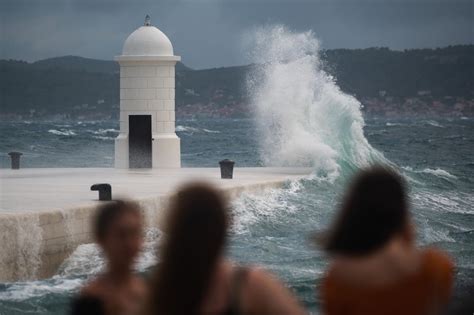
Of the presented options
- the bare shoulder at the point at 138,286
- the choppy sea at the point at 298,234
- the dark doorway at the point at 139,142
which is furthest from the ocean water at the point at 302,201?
the bare shoulder at the point at 138,286

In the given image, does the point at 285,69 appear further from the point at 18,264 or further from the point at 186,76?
the point at 186,76

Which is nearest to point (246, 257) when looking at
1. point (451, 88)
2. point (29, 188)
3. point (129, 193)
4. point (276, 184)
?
Answer: point (129, 193)

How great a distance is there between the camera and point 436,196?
28.6 metres

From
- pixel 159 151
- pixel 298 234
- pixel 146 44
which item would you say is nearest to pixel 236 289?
pixel 298 234

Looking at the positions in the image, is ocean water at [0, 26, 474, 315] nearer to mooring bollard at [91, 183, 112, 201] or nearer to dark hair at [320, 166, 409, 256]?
mooring bollard at [91, 183, 112, 201]

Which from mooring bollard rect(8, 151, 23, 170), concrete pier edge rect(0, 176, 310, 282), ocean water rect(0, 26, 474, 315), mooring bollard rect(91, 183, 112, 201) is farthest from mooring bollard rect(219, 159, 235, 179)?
concrete pier edge rect(0, 176, 310, 282)

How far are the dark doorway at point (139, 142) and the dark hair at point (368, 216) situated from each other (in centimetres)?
2186

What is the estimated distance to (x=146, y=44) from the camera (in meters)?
26.4

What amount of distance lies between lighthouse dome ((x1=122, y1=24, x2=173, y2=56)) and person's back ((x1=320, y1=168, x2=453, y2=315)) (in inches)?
881

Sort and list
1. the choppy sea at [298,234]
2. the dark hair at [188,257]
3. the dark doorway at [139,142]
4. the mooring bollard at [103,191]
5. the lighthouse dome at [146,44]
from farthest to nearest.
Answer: the lighthouse dome at [146,44] < the dark doorway at [139,142] < the mooring bollard at [103,191] < the choppy sea at [298,234] < the dark hair at [188,257]

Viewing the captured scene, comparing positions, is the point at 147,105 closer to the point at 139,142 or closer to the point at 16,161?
the point at 139,142

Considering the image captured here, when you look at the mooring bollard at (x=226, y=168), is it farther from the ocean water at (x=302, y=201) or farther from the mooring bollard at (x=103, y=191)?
the mooring bollard at (x=103, y=191)

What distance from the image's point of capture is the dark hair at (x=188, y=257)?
12.0 feet

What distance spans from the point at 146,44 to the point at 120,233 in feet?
72.7
